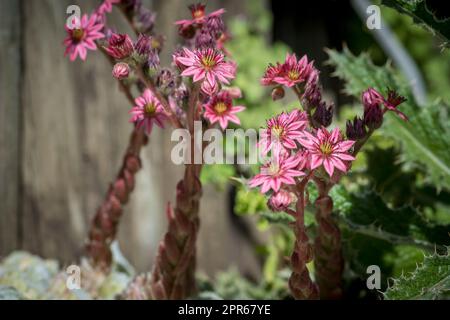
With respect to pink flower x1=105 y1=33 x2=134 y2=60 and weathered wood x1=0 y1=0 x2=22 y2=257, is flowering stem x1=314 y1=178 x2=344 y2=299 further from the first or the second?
weathered wood x1=0 y1=0 x2=22 y2=257

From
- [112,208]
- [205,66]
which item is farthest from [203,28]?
[112,208]

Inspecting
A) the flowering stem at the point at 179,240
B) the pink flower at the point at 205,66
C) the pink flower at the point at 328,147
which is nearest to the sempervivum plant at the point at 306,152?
the pink flower at the point at 328,147

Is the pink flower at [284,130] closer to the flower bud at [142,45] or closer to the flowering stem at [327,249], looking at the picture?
the flowering stem at [327,249]

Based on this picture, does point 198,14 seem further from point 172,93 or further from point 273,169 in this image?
point 273,169
